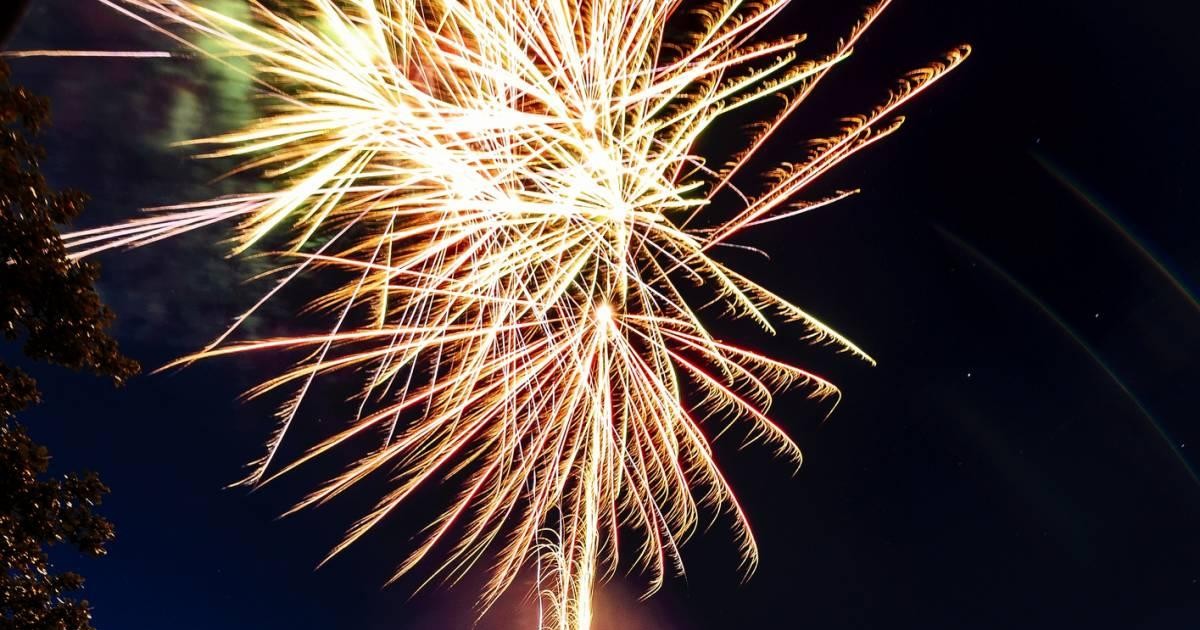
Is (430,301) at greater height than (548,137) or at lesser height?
lesser

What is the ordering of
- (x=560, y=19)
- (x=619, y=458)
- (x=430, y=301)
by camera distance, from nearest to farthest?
1. (x=560, y=19)
2. (x=430, y=301)
3. (x=619, y=458)

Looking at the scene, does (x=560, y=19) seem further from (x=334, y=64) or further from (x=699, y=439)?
(x=699, y=439)

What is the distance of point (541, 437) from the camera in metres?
7.23

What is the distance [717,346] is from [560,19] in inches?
141

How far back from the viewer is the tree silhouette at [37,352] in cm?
493

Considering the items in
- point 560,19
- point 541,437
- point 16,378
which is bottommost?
point 16,378

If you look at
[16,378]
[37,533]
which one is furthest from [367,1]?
[37,533]

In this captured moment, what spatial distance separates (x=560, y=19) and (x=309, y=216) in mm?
2730

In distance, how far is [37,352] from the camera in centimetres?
523

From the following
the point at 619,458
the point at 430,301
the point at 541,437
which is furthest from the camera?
the point at 619,458

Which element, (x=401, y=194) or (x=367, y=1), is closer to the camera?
(x=367, y=1)

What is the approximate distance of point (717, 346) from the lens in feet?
24.2

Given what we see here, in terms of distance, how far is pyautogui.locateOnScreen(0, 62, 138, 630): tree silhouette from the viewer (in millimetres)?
4934

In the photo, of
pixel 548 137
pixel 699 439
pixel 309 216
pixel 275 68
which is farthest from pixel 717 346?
pixel 275 68
